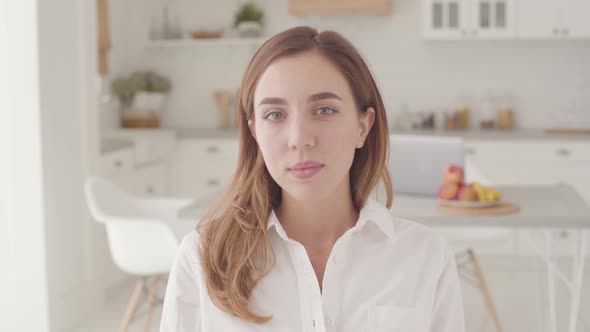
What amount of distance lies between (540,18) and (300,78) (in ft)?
15.0

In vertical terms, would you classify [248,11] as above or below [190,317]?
above

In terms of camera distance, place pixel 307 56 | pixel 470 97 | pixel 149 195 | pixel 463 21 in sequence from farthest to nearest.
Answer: pixel 470 97 < pixel 463 21 < pixel 149 195 < pixel 307 56

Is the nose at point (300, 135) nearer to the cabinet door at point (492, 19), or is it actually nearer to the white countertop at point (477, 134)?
the white countertop at point (477, 134)

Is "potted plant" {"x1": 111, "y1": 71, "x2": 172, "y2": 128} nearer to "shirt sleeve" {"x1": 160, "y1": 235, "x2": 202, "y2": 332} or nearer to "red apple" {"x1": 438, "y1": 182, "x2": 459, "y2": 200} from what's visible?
"red apple" {"x1": 438, "y1": 182, "x2": 459, "y2": 200}

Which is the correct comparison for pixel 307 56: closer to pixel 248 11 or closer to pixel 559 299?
pixel 559 299

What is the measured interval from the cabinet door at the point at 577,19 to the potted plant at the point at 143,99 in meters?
2.85

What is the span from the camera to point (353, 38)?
6.14m

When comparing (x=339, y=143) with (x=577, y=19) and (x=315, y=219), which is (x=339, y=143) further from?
(x=577, y=19)

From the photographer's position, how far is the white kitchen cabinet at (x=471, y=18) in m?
5.66

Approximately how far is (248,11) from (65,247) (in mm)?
2585

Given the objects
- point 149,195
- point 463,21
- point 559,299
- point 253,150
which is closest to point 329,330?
point 253,150

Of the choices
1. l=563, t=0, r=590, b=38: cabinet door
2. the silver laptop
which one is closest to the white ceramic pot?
l=563, t=0, r=590, b=38: cabinet door

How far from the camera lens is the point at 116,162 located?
4684 mm

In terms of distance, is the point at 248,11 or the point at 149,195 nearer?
the point at 149,195
